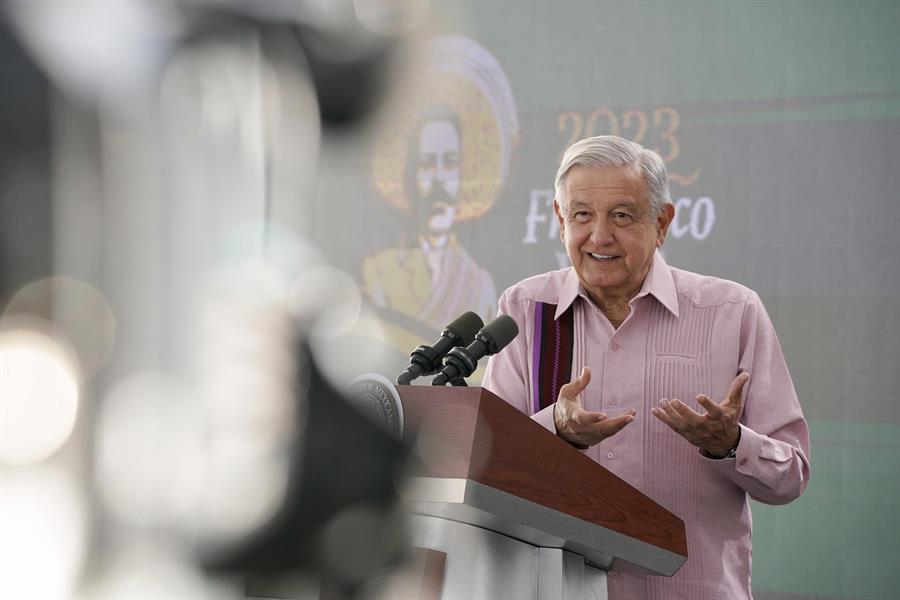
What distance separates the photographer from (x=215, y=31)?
319 millimetres

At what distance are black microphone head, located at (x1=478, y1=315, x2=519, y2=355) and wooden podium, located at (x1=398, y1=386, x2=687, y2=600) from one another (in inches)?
8.2

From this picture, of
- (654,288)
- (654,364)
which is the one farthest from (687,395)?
(654,288)

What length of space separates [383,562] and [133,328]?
14 centimetres

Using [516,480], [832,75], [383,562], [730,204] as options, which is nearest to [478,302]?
[730,204]

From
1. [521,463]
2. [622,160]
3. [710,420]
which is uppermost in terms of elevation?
[622,160]

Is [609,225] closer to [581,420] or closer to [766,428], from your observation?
[766,428]

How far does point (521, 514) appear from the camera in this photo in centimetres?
111

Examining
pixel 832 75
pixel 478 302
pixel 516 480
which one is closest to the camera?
pixel 516 480

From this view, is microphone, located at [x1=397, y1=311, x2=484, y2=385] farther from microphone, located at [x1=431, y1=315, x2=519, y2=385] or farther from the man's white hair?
the man's white hair

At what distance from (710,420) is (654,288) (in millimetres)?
466

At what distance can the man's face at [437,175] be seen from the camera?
3.68m

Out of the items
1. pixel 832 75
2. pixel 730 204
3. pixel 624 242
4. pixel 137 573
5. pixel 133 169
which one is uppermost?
pixel 832 75

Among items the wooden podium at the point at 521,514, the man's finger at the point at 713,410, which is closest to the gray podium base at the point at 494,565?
the wooden podium at the point at 521,514

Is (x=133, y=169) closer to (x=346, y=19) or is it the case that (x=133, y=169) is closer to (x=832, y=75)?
(x=346, y=19)
